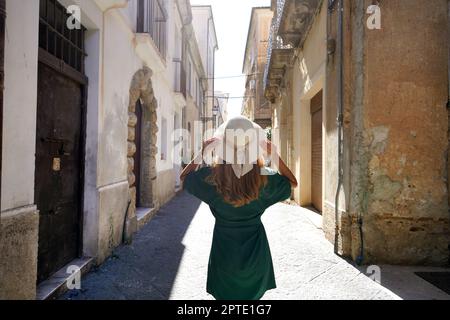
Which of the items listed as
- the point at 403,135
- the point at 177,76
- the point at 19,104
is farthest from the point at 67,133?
the point at 177,76

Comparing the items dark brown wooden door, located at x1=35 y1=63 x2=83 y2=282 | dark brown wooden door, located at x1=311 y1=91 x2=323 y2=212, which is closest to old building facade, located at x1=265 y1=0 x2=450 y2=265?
dark brown wooden door, located at x1=311 y1=91 x2=323 y2=212

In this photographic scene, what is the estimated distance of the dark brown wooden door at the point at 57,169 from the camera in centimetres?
329

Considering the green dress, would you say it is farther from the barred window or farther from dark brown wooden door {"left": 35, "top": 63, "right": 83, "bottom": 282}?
the barred window

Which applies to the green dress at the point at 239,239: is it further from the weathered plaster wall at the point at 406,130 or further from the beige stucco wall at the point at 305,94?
the beige stucco wall at the point at 305,94

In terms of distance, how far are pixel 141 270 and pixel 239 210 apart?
9.48ft

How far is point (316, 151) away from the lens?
8250 millimetres

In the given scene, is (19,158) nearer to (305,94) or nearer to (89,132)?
(89,132)

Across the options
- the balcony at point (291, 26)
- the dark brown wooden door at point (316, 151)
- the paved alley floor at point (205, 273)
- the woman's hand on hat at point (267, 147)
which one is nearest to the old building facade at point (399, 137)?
the paved alley floor at point (205, 273)

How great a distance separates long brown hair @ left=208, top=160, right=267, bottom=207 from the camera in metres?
1.68

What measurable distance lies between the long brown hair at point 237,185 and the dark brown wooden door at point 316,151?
21.0ft

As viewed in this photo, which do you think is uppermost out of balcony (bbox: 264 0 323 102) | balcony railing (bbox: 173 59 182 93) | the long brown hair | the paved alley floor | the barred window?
balcony (bbox: 264 0 323 102)

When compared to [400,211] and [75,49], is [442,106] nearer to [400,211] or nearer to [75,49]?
[400,211]

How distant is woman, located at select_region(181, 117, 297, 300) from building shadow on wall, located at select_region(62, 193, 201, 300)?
72.6 inches

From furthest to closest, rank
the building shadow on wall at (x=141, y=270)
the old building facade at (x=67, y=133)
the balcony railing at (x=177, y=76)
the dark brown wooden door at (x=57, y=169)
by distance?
the balcony railing at (x=177, y=76) < the building shadow on wall at (x=141, y=270) < the dark brown wooden door at (x=57, y=169) < the old building facade at (x=67, y=133)
